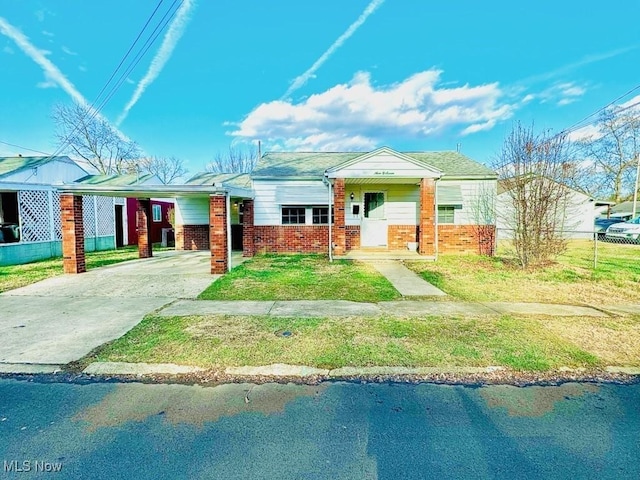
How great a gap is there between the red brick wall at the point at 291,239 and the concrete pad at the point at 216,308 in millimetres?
7088

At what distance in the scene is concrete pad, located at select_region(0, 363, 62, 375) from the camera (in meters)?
3.57

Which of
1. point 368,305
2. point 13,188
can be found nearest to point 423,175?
point 368,305

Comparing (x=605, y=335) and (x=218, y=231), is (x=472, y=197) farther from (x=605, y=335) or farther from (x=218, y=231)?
(x=218, y=231)

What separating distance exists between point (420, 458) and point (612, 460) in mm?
1261

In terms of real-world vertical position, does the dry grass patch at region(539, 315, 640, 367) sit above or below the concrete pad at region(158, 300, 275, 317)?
below

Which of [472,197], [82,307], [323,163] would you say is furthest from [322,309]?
[323,163]

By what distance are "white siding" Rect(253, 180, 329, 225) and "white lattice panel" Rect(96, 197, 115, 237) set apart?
29.3 ft

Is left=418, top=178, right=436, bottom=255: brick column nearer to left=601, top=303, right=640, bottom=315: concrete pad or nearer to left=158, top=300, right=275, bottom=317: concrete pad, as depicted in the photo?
left=601, top=303, right=640, bottom=315: concrete pad

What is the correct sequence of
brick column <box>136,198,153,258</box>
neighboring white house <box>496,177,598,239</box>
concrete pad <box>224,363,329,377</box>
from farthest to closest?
brick column <box>136,198,153,258</box>
neighboring white house <box>496,177,598,239</box>
concrete pad <box>224,363,329,377</box>

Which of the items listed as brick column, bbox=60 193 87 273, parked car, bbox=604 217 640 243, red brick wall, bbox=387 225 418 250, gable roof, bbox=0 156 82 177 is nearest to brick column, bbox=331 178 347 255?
red brick wall, bbox=387 225 418 250

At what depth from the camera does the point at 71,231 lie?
9.15m

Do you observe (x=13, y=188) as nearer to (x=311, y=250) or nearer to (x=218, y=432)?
(x=311, y=250)

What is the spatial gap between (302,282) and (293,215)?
18.6ft

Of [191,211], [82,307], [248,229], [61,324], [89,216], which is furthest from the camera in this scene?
[89,216]
